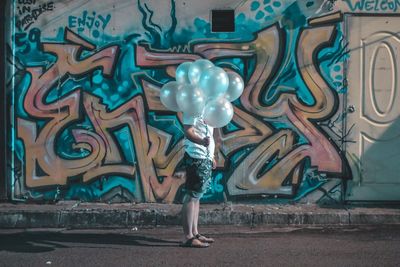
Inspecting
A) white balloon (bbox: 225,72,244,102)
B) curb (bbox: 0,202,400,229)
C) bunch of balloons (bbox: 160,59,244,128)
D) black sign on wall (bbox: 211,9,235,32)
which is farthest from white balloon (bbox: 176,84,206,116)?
black sign on wall (bbox: 211,9,235,32)

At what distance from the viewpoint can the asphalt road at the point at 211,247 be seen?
5867 mm

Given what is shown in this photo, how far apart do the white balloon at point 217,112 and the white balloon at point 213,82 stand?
3.3 inches

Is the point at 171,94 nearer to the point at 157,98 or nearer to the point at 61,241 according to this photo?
the point at 157,98

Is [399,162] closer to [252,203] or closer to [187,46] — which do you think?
[252,203]

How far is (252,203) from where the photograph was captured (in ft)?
26.9

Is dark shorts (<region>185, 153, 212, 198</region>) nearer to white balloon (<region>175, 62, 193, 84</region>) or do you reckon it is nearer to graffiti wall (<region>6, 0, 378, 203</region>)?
white balloon (<region>175, 62, 193, 84</region>)

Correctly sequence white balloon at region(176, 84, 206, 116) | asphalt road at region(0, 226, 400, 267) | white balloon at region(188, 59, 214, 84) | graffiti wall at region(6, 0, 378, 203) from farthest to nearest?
1. graffiti wall at region(6, 0, 378, 203)
2. white balloon at region(188, 59, 214, 84)
3. white balloon at region(176, 84, 206, 116)
4. asphalt road at region(0, 226, 400, 267)

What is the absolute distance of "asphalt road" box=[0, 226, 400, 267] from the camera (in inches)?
231

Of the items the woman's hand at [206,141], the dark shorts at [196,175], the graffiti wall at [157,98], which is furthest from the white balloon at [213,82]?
the graffiti wall at [157,98]

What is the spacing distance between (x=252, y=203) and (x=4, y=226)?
3.26 m

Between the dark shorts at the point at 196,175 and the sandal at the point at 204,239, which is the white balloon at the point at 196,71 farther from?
the sandal at the point at 204,239

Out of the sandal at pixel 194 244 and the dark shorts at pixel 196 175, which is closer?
the dark shorts at pixel 196 175

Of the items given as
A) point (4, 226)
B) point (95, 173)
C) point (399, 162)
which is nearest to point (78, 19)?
point (95, 173)

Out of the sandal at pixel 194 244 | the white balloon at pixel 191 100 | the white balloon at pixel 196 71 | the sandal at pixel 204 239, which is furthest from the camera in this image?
the sandal at pixel 204 239
